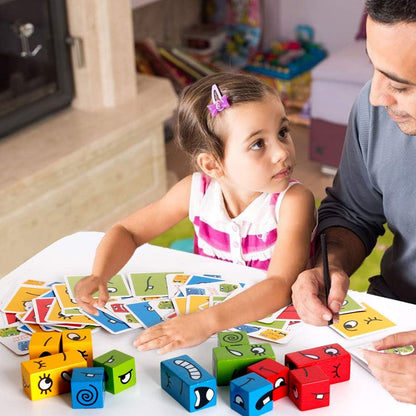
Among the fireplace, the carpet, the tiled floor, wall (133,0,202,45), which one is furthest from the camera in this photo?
wall (133,0,202,45)

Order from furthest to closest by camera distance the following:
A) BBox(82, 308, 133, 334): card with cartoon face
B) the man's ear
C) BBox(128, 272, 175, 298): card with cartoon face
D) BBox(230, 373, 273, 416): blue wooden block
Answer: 1. the man's ear
2. BBox(128, 272, 175, 298): card with cartoon face
3. BBox(82, 308, 133, 334): card with cartoon face
4. BBox(230, 373, 273, 416): blue wooden block

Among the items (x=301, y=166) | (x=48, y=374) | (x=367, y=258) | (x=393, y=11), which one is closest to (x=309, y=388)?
(x=48, y=374)

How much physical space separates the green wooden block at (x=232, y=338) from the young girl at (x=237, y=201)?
0.06 m

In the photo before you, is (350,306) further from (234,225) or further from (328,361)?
(234,225)

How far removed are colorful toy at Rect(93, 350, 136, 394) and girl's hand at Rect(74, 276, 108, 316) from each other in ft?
0.59

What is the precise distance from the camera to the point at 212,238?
1.62 metres

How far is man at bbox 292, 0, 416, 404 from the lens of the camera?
115 cm

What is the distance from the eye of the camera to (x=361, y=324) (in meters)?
1.26

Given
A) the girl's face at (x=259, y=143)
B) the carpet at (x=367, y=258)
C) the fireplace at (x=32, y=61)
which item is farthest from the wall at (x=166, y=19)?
the girl's face at (x=259, y=143)

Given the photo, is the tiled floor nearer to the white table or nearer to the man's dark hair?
the white table

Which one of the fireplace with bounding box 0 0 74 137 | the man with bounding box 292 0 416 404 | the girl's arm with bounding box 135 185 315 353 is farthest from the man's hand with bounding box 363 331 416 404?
the fireplace with bounding box 0 0 74 137

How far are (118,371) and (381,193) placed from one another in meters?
0.74

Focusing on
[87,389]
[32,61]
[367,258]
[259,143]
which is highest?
[259,143]

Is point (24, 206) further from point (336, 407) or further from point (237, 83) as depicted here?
point (336, 407)
